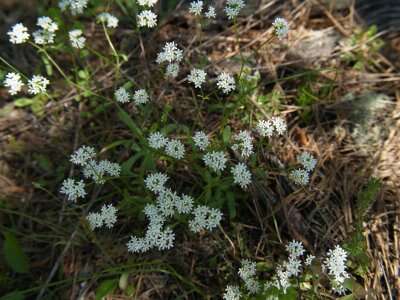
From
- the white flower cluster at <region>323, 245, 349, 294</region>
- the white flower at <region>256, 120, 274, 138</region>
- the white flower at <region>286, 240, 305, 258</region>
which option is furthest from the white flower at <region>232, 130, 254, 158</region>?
the white flower cluster at <region>323, 245, 349, 294</region>

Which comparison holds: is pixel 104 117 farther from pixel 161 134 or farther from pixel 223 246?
pixel 223 246

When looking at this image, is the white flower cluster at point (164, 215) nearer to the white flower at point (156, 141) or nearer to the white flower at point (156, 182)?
the white flower at point (156, 182)

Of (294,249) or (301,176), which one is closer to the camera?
(294,249)

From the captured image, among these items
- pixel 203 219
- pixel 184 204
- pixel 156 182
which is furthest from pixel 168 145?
pixel 203 219

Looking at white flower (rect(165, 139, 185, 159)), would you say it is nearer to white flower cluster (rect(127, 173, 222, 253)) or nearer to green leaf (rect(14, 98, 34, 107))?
white flower cluster (rect(127, 173, 222, 253))

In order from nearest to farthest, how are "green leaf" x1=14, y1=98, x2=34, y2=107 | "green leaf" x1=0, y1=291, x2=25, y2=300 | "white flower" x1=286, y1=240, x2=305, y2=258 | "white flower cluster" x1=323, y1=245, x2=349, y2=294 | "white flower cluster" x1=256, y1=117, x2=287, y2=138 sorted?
"white flower cluster" x1=323, y1=245, x2=349, y2=294
"white flower" x1=286, y1=240, x2=305, y2=258
"green leaf" x1=0, y1=291, x2=25, y2=300
"white flower cluster" x1=256, y1=117, x2=287, y2=138
"green leaf" x1=14, y1=98, x2=34, y2=107

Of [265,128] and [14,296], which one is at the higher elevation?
[265,128]

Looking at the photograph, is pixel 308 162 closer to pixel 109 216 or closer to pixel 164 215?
pixel 164 215
